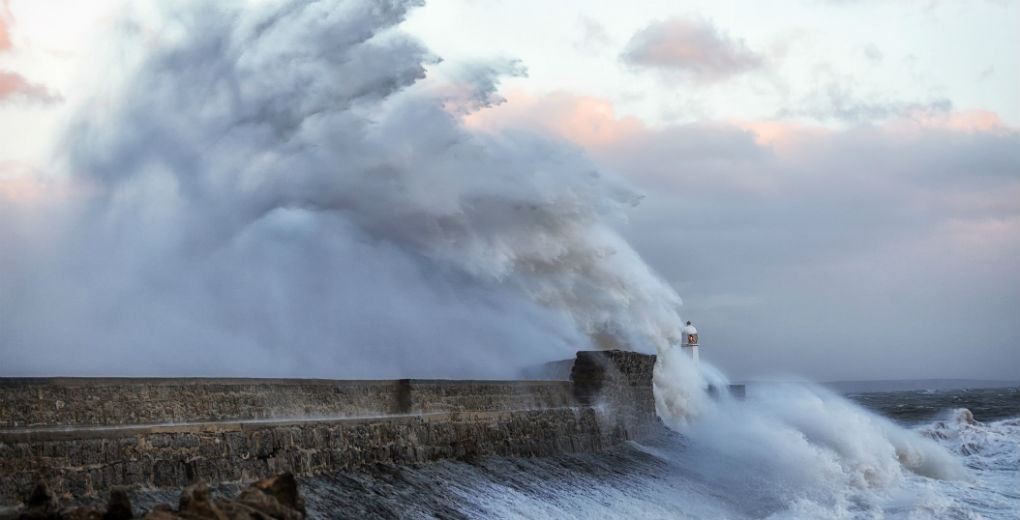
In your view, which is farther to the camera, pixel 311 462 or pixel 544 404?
pixel 544 404

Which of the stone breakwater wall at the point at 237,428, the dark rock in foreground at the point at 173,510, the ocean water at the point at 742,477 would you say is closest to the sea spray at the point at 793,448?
the ocean water at the point at 742,477

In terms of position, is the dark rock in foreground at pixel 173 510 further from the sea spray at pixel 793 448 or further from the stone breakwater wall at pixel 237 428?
the sea spray at pixel 793 448

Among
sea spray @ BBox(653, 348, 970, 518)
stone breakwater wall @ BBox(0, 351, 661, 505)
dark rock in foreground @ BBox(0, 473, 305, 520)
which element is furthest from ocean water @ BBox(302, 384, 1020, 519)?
dark rock in foreground @ BBox(0, 473, 305, 520)

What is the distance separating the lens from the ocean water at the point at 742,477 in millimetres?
10906

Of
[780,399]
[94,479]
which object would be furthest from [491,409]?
[780,399]

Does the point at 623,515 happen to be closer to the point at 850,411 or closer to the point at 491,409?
the point at 491,409

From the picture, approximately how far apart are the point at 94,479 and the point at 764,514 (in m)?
9.97

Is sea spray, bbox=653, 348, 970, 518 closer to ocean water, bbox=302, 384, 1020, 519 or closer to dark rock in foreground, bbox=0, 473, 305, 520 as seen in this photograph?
ocean water, bbox=302, 384, 1020, 519

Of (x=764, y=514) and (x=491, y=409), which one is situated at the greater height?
(x=491, y=409)

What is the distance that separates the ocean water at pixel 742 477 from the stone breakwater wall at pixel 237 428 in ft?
1.11

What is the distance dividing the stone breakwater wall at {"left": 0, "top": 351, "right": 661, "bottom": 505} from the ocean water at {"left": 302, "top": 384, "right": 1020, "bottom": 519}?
1.11 feet

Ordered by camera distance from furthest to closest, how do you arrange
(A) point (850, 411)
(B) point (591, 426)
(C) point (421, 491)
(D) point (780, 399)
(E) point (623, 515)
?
(D) point (780, 399) → (A) point (850, 411) → (B) point (591, 426) → (E) point (623, 515) → (C) point (421, 491)

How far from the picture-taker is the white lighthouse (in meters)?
30.2

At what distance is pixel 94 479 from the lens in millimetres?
7609
